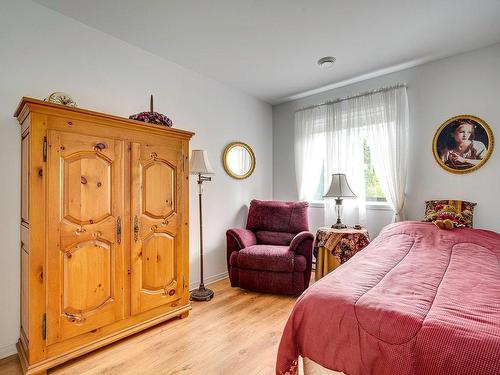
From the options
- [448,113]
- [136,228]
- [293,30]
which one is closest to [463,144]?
[448,113]

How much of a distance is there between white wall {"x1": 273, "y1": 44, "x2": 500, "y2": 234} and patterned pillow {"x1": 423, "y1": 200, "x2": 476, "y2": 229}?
0.16 metres

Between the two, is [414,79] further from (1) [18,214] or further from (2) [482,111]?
(1) [18,214]

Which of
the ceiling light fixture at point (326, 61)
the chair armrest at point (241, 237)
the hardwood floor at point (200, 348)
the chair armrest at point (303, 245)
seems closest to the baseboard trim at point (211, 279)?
the hardwood floor at point (200, 348)

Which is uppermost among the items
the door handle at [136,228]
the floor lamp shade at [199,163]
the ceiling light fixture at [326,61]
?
the ceiling light fixture at [326,61]

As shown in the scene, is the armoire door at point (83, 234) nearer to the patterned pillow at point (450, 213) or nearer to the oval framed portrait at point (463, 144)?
the patterned pillow at point (450, 213)

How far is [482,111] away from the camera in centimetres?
277

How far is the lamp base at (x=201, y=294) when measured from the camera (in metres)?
2.88


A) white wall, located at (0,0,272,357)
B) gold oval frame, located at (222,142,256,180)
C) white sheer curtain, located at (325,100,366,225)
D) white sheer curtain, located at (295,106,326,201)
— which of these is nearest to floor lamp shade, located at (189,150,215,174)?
white wall, located at (0,0,272,357)

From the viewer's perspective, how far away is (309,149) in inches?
157

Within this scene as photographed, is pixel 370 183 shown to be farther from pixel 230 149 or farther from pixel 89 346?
pixel 89 346

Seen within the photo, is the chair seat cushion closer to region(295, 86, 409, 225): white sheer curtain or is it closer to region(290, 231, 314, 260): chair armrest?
region(290, 231, 314, 260): chair armrest

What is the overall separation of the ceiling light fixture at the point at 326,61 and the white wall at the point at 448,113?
2.44 ft

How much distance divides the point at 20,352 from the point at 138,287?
813 millimetres

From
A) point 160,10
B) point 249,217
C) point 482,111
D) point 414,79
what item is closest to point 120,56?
point 160,10
